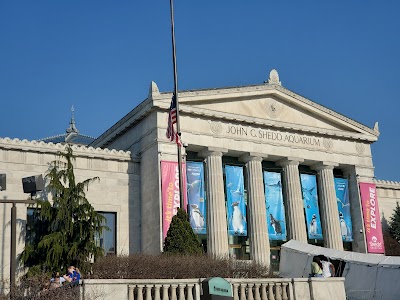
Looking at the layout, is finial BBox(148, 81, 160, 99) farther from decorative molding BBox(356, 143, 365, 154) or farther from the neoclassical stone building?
decorative molding BBox(356, 143, 365, 154)

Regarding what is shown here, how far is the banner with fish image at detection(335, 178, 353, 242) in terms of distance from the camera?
41875mm

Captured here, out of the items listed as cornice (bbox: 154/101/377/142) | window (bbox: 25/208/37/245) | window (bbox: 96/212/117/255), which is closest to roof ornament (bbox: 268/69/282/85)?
cornice (bbox: 154/101/377/142)

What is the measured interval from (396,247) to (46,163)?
82.5ft

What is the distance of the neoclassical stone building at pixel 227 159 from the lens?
3500 centimetres

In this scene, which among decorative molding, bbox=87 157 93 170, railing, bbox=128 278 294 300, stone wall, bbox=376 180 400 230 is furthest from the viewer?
stone wall, bbox=376 180 400 230

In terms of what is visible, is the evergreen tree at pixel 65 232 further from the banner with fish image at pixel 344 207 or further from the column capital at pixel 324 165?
the banner with fish image at pixel 344 207

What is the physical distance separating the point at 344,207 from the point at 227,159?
9231 millimetres

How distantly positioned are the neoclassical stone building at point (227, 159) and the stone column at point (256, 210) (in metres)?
0.06

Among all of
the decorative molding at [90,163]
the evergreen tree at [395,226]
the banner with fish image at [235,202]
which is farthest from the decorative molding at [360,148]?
the decorative molding at [90,163]

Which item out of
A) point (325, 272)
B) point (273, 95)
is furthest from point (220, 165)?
point (325, 272)

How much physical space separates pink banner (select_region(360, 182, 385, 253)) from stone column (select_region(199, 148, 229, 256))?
11.2 metres

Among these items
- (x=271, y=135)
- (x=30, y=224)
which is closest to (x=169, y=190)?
(x=30, y=224)

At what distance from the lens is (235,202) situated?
1483 inches

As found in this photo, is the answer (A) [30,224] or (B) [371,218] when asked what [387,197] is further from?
(A) [30,224]
